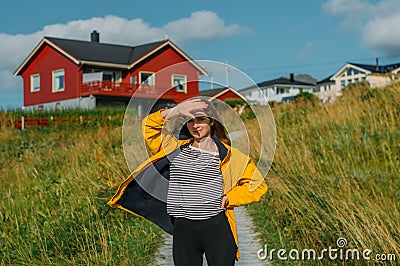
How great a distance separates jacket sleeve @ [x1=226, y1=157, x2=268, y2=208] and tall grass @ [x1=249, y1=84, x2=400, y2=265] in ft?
4.62

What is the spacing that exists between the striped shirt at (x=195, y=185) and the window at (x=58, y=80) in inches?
1294

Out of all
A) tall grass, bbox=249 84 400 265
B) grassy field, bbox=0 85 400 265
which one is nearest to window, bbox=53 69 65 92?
grassy field, bbox=0 85 400 265

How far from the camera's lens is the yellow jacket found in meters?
3.29

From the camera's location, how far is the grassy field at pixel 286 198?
15.8ft

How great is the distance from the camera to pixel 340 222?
483 centimetres

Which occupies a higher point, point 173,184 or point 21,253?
point 173,184

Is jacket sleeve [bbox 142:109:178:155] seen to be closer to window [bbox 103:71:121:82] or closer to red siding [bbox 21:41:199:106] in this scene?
red siding [bbox 21:41:199:106]

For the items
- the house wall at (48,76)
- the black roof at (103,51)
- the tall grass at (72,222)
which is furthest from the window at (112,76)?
the tall grass at (72,222)

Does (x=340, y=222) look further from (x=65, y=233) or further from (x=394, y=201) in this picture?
(x=65, y=233)

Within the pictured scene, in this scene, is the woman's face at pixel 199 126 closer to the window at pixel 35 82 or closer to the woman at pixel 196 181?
the woman at pixel 196 181

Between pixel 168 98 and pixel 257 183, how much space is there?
78 centimetres

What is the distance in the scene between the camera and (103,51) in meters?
35.6

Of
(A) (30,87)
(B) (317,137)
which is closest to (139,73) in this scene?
(A) (30,87)

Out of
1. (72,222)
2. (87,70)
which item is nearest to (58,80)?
(87,70)
